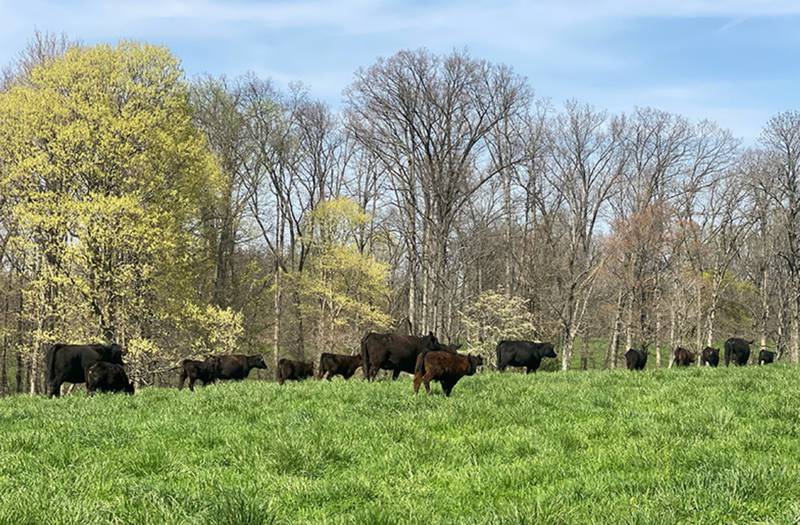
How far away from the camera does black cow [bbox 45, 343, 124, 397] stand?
16.2 meters

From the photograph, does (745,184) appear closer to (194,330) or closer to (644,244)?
(644,244)

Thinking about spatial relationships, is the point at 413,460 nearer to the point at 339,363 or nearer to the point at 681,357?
the point at 339,363

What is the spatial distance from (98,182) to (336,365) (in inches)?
465

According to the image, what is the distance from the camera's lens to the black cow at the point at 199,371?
18.8 meters

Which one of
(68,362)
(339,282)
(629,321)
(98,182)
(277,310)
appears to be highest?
(98,182)

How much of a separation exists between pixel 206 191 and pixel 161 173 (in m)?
4.04

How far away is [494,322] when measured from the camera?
38062mm

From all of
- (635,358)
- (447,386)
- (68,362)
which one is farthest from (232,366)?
(635,358)

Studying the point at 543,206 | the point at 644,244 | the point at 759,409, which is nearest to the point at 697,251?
the point at 644,244

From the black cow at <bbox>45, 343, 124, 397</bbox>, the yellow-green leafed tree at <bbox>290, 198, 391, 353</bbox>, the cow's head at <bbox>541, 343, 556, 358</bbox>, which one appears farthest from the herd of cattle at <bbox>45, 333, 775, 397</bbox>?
the yellow-green leafed tree at <bbox>290, 198, 391, 353</bbox>

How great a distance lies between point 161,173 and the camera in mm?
24500

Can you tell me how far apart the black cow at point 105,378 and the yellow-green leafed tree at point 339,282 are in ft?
77.1

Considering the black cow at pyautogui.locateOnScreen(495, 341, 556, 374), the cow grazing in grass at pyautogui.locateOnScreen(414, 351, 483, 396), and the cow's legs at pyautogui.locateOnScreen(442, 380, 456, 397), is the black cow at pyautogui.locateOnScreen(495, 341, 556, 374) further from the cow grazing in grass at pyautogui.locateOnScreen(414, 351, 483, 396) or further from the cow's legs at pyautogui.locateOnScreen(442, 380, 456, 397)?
the cow grazing in grass at pyautogui.locateOnScreen(414, 351, 483, 396)

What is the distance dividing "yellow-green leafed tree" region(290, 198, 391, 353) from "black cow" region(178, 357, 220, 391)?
1780cm
